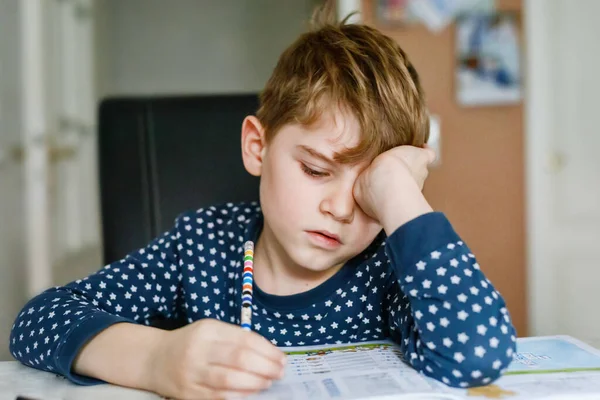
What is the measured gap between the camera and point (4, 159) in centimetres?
212

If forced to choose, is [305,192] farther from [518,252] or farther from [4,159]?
[518,252]

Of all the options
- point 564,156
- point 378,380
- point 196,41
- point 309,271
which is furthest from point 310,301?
point 196,41

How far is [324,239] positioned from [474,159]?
180cm

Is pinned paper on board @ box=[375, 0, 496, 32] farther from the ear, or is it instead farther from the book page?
the book page

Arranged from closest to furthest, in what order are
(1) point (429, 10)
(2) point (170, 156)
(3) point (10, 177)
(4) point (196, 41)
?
(2) point (170, 156)
(3) point (10, 177)
(1) point (429, 10)
(4) point (196, 41)

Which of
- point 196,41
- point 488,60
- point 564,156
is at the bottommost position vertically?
point 564,156

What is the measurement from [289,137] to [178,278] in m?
0.29

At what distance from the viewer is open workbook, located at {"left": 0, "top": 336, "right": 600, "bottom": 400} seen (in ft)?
1.88

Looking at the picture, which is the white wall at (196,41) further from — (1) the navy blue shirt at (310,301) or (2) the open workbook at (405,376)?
(2) the open workbook at (405,376)

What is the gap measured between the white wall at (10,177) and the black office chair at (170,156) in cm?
109

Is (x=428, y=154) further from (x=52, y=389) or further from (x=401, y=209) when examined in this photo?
(x=52, y=389)

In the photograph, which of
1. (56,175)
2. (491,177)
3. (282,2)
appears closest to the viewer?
(491,177)

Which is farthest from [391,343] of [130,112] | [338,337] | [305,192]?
[130,112]

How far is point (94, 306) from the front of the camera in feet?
2.59
